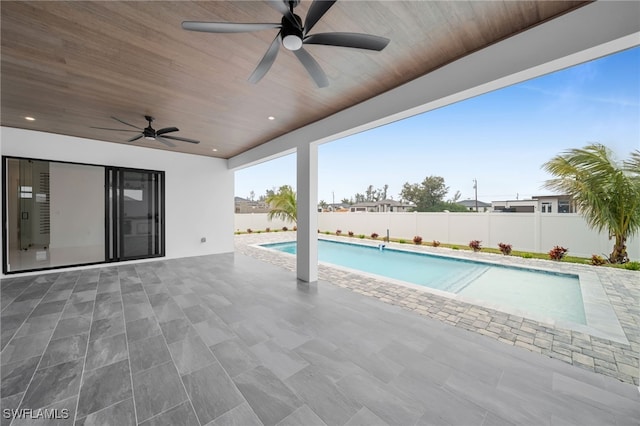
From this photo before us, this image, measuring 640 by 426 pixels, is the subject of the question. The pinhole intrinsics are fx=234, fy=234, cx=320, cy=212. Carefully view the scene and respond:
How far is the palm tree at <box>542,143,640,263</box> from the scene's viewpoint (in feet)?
13.9

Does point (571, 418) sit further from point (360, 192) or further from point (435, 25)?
point (360, 192)

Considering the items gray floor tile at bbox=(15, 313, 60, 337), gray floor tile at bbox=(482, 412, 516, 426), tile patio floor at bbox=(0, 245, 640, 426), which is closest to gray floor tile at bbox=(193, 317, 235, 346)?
tile patio floor at bbox=(0, 245, 640, 426)

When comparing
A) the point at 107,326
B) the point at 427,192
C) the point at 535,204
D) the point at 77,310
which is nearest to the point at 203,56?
the point at 107,326

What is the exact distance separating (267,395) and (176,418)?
0.56 metres

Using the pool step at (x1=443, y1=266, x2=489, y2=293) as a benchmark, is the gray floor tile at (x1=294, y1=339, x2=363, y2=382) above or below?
above

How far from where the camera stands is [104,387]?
5.63 ft

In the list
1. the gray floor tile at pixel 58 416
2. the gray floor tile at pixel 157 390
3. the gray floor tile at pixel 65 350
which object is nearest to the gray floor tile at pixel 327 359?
the gray floor tile at pixel 157 390

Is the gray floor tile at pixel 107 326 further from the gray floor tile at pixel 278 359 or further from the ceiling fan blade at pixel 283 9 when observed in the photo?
the ceiling fan blade at pixel 283 9

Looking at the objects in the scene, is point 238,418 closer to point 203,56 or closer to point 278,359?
point 278,359

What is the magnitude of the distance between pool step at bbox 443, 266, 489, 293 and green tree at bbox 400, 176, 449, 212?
36.3ft

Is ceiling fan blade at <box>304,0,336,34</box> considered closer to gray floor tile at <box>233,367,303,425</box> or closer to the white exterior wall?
gray floor tile at <box>233,367,303,425</box>

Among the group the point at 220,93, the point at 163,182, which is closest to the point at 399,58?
the point at 220,93

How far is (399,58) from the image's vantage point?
95.6 inches

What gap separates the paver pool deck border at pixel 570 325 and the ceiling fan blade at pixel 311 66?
9.60 ft
